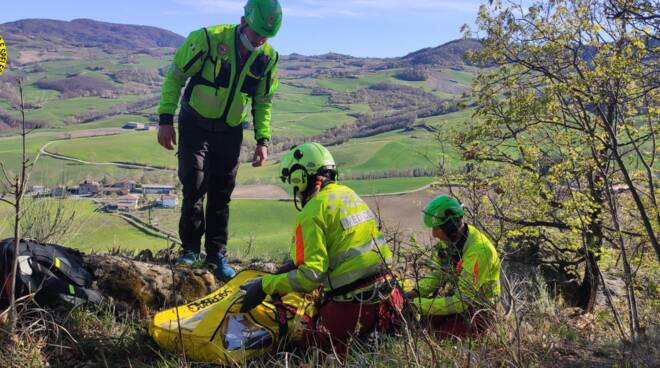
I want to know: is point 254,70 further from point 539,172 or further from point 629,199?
point 629,199

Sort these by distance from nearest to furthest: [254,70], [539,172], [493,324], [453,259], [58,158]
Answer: [493,324]
[453,259]
[254,70]
[539,172]
[58,158]

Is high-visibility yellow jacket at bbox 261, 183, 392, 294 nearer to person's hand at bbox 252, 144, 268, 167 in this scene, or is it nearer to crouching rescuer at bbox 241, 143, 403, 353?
crouching rescuer at bbox 241, 143, 403, 353

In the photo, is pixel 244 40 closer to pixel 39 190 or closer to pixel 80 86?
pixel 39 190

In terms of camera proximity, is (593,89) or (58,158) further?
(58,158)

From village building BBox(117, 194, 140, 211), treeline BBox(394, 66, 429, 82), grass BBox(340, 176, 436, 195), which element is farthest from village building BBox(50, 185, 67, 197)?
treeline BBox(394, 66, 429, 82)

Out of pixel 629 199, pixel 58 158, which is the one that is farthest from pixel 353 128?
pixel 629 199

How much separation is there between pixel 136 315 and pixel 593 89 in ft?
19.5

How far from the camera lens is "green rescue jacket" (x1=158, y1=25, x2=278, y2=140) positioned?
4.82 meters

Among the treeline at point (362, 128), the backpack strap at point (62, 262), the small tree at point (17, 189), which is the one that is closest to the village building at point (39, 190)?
the backpack strap at point (62, 262)

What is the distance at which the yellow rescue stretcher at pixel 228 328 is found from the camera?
11.9 ft

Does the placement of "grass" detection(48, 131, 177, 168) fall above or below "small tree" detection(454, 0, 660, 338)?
below

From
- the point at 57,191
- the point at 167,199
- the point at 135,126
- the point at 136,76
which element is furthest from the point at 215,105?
the point at 136,76

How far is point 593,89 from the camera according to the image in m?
6.80

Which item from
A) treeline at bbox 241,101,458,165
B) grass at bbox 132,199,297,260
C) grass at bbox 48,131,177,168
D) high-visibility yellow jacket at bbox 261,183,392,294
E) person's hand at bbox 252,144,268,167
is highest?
person's hand at bbox 252,144,268,167
